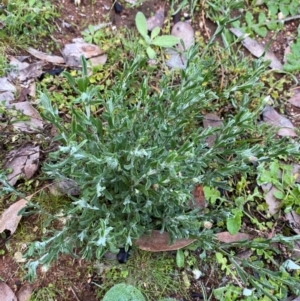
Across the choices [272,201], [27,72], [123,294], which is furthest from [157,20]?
[123,294]

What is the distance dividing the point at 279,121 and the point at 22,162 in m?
1.38

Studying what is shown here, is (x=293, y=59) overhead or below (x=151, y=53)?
below

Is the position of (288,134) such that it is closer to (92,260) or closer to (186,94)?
(186,94)

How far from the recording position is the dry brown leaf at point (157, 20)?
2.90 meters

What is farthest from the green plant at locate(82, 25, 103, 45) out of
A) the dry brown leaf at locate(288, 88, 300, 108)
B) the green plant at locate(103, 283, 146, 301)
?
the green plant at locate(103, 283, 146, 301)

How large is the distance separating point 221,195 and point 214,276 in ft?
1.29

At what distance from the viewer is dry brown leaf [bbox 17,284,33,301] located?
2260mm

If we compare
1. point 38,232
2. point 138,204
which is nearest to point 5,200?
point 38,232

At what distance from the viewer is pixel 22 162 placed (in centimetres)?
244

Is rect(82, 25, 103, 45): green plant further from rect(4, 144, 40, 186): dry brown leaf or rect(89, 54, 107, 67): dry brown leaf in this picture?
rect(4, 144, 40, 186): dry brown leaf

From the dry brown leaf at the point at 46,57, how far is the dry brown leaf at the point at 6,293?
117 centimetres

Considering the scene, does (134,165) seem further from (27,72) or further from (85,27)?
(85,27)

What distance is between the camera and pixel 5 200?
2391mm

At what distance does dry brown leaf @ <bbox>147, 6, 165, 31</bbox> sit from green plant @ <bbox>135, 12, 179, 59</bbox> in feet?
0.22
